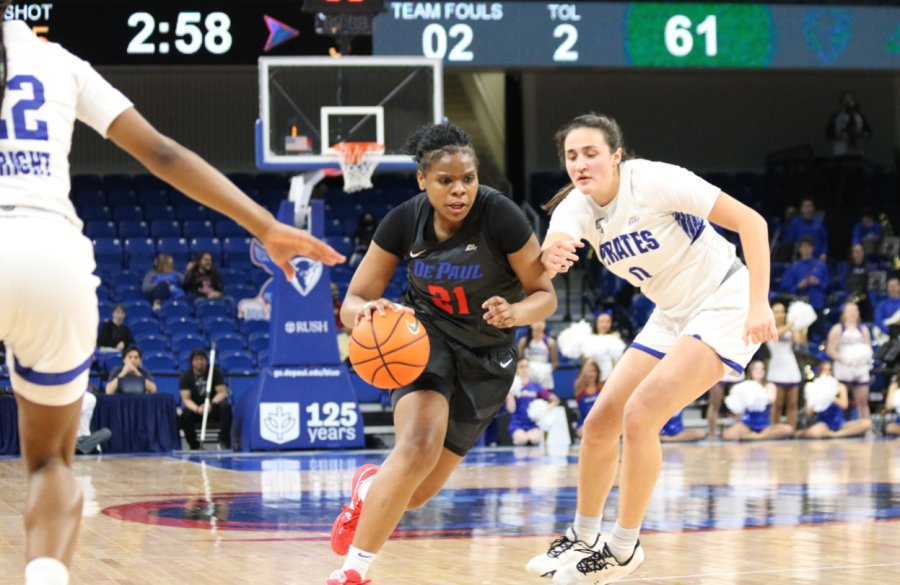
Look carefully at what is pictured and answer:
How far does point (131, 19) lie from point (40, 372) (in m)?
12.6

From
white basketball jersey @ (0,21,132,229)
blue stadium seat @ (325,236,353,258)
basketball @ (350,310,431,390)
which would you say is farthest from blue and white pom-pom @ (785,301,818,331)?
white basketball jersey @ (0,21,132,229)

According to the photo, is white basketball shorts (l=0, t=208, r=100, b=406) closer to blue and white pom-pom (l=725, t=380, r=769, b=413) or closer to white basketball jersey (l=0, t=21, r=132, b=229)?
white basketball jersey (l=0, t=21, r=132, b=229)

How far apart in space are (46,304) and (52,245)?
Answer: 139 millimetres

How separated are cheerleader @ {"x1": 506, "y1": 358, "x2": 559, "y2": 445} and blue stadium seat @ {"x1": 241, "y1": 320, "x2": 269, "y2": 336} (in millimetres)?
4092

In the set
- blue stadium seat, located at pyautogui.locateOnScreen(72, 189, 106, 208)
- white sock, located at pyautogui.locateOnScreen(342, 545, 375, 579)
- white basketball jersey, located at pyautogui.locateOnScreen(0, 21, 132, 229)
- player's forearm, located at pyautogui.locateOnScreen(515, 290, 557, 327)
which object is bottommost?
white sock, located at pyautogui.locateOnScreen(342, 545, 375, 579)

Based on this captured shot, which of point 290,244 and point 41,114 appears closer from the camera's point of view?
point 41,114

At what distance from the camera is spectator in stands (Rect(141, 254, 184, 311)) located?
15.2 m

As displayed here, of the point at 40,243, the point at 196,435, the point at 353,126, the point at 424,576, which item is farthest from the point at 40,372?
the point at 196,435

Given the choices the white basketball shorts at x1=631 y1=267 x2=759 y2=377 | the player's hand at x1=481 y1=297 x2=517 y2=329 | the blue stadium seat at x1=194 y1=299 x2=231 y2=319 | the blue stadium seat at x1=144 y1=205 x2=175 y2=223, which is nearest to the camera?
the player's hand at x1=481 y1=297 x2=517 y2=329

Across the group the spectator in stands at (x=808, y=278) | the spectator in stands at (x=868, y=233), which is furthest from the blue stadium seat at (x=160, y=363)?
the spectator in stands at (x=868, y=233)

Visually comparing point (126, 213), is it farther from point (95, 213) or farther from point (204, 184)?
point (204, 184)

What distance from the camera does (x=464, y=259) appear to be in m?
4.45

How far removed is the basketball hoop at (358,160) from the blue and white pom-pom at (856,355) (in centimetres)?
640

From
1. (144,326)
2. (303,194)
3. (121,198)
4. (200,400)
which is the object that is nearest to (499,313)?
(303,194)
